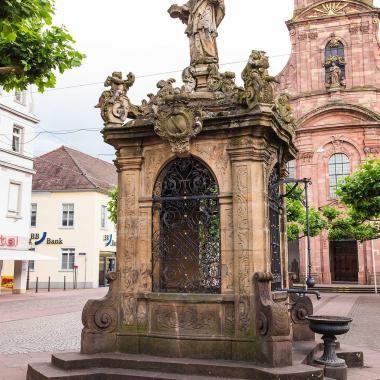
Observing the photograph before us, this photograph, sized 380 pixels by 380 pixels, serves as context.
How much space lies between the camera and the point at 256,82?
686 centimetres

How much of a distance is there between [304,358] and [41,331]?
29.0 ft

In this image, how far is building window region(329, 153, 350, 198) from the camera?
39219 mm

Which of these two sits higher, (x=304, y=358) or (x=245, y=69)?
(x=245, y=69)

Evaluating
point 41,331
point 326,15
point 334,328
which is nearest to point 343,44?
point 326,15

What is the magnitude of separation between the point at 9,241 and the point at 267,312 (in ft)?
83.5

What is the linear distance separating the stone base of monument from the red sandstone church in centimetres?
3240

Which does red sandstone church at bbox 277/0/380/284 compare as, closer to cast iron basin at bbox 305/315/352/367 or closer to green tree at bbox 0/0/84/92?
green tree at bbox 0/0/84/92

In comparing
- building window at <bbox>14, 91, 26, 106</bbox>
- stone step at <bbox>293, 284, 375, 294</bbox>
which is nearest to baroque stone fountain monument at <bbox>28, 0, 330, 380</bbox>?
building window at <bbox>14, 91, 26, 106</bbox>

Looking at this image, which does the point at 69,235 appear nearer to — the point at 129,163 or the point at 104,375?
the point at 129,163

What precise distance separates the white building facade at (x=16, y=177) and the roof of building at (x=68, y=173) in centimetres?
715

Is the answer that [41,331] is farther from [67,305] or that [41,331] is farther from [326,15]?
[326,15]

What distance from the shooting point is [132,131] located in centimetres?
755

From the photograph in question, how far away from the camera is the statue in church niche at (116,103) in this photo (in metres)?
7.71

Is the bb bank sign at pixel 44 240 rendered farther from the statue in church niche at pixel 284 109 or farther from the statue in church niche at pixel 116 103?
the statue in church niche at pixel 284 109
